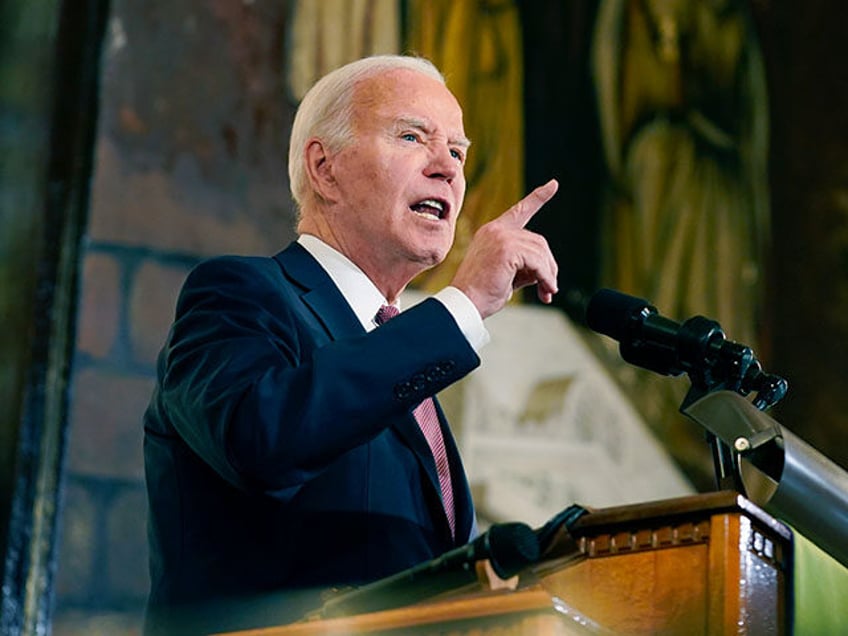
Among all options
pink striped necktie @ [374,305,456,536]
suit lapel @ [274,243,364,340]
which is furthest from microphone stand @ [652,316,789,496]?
suit lapel @ [274,243,364,340]

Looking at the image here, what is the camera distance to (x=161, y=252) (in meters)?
5.53

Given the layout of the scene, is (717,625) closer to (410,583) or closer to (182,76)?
(410,583)

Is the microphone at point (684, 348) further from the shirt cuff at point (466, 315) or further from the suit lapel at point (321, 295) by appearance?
the suit lapel at point (321, 295)

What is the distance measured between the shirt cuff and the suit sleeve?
15 mm

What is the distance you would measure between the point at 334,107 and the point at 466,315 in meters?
0.86

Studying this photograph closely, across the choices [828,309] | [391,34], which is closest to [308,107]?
[391,34]

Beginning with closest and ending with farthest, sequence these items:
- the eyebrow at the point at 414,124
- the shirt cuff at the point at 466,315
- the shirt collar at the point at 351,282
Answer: the shirt cuff at the point at 466,315 < the shirt collar at the point at 351,282 < the eyebrow at the point at 414,124

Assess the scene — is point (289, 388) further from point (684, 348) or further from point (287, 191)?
point (287, 191)

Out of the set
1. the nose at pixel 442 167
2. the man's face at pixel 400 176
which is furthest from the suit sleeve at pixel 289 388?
the nose at pixel 442 167

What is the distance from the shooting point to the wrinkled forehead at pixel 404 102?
9.84ft

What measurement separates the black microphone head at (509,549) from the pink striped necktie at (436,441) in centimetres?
78

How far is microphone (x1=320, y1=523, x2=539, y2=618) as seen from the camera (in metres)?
→ 1.80

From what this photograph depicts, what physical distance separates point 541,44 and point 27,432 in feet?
10.6

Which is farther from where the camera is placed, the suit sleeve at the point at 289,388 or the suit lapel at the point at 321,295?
the suit lapel at the point at 321,295
